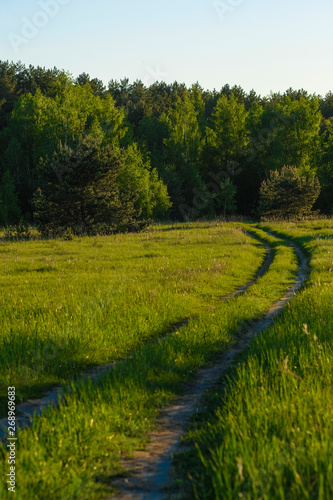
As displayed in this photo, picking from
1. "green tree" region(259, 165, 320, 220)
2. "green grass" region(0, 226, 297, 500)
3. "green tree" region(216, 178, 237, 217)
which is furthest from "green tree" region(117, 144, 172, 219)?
"green grass" region(0, 226, 297, 500)

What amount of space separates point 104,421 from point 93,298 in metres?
6.72

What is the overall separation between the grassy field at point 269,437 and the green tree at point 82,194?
2834 cm

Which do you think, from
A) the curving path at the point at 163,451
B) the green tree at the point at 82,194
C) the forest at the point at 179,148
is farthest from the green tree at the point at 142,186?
the curving path at the point at 163,451

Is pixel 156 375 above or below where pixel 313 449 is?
below

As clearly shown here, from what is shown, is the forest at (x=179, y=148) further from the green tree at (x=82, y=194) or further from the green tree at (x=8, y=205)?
the green tree at (x=82, y=194)

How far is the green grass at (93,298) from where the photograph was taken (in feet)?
25.8

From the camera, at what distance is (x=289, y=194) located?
5512cm

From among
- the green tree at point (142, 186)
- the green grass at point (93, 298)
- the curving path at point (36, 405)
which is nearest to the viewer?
the curving path at point (36, 405)

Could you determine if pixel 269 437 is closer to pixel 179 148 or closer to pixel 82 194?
pixel 82 194

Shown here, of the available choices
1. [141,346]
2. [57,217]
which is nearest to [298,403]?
[141,346]

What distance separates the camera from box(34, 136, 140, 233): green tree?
33.2m

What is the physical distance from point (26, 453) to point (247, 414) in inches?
83.4

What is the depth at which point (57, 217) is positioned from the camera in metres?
34.5

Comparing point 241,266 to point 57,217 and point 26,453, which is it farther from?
point 57,217
